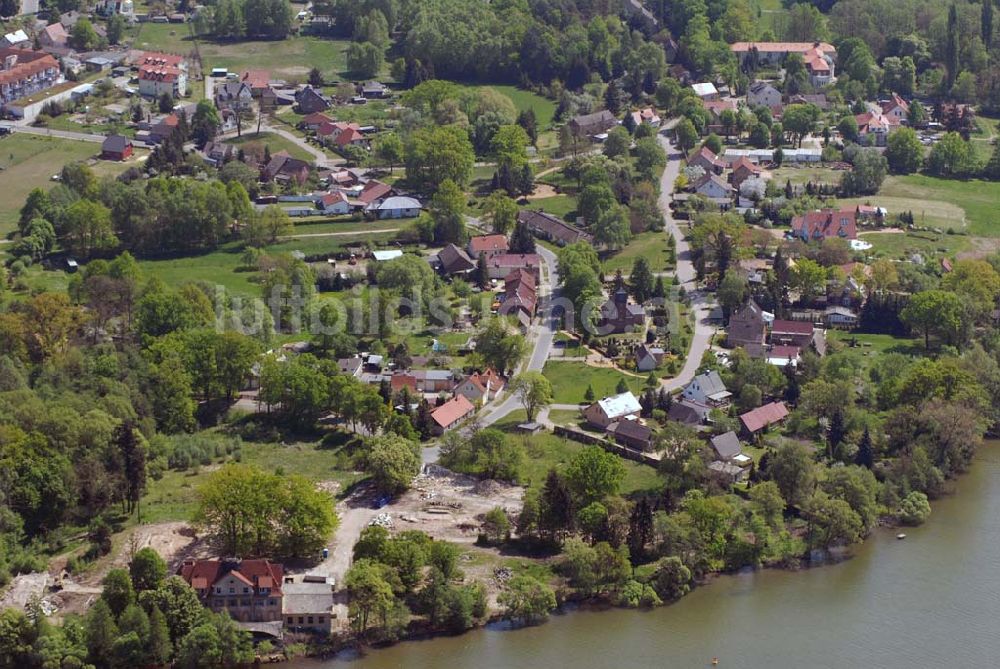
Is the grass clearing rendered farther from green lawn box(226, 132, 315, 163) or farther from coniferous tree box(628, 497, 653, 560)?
green lawn box(226, 132, 315, 163)

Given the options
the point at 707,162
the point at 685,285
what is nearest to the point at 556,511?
the point at 685,285

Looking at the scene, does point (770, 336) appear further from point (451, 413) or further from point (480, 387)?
point (451, 413)

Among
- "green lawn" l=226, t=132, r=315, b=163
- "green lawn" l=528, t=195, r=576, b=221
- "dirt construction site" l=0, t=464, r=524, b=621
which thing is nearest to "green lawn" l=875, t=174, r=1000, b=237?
"green lawn" l=528, t=195, r=576, b=221

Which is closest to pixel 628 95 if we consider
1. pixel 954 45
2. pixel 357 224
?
pixel 954 45

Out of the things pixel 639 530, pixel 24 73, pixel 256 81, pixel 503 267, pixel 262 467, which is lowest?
pixel 262 467

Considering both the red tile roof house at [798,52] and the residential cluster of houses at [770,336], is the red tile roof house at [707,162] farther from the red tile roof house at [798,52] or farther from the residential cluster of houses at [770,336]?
the residential cluster of houses at [770,336]

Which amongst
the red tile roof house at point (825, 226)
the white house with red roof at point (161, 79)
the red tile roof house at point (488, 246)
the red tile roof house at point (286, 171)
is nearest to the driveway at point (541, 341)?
the red tile roof house at point (488, 246)
